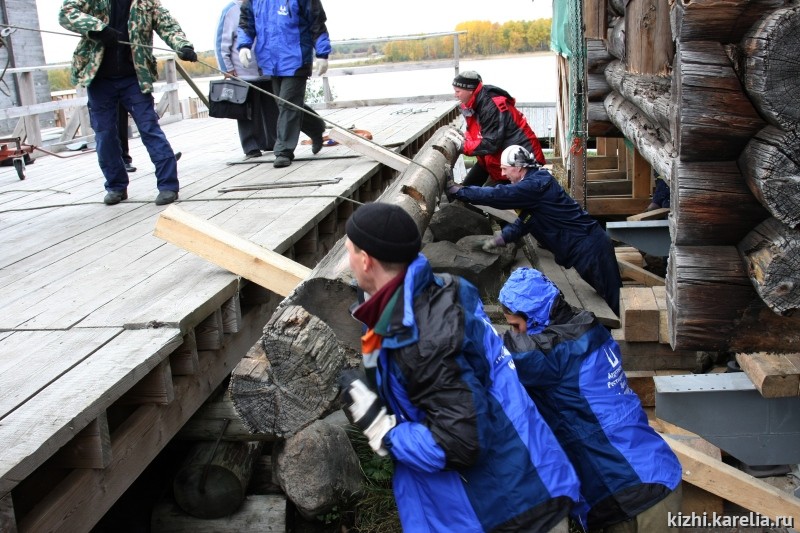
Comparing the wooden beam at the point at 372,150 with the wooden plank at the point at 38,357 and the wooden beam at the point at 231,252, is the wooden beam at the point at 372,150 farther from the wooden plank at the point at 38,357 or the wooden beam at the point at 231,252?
the wooden plank at the point at 38,357

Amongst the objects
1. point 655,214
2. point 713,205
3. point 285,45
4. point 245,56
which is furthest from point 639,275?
point 713,205

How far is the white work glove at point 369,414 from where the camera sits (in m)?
2.33

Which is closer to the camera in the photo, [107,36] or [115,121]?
[107,36]

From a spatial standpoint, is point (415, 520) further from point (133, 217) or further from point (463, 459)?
point (133, 217)

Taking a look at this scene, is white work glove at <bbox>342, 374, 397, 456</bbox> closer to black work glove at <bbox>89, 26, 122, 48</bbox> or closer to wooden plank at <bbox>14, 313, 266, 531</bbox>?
wooden plank at <bbox>14, 313, 266, 531</bbox>

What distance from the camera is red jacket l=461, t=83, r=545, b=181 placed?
728cm

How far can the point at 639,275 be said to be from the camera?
6824mm

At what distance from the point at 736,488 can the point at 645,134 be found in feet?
8.19

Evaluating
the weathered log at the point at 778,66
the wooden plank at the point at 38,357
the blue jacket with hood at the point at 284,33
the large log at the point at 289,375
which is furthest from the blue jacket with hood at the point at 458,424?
the blue jacket with hood at the point at 284,33

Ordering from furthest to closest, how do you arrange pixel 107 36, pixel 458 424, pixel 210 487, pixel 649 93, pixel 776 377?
pixel 107 36
pixel 649 93
pixel 210 487
pixel 776 377
pixel 458 424

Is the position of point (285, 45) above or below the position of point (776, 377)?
above

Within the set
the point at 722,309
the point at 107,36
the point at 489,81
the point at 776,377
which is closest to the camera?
the point at 722,309

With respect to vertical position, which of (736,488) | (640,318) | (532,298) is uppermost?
(532,298)

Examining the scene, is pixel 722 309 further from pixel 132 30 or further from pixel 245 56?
pixel 245 56
